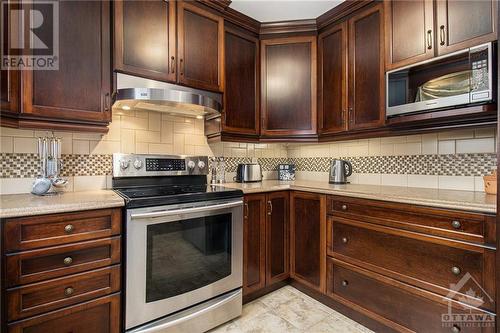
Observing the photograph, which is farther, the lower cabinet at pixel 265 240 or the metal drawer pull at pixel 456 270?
the lower cabinet at pixel 265 240

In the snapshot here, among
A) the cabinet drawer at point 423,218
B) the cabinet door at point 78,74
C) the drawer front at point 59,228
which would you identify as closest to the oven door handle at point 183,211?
the drawer front at point 59,228

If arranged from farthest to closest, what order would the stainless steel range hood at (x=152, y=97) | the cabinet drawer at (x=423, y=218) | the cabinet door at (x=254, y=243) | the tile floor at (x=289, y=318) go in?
the cabinet door at (x=254, y=243) < the tile floor at (x=289, y=318) < the stainless steel range hood at (x=152, y=97) < the cabinet drawer at (x=423, y=218)

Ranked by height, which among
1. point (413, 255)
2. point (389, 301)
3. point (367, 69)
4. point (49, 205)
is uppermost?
point (367, 69)

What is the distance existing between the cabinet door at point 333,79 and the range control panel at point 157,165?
47.5 inches

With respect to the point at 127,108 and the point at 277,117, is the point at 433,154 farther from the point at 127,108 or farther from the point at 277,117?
the point at 127,108

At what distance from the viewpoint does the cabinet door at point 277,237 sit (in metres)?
2.12

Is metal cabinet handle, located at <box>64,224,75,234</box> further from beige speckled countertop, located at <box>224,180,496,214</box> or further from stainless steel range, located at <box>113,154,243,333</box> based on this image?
beige speckled countertop, located at <box>224,180,496,214</box>

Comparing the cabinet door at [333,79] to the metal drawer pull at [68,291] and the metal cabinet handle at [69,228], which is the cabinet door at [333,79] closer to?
the metal cabinet handle at [69,228]

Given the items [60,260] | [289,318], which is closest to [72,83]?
[60,260]

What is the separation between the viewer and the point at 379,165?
2.25m

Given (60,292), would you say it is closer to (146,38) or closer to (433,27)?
(146,38)

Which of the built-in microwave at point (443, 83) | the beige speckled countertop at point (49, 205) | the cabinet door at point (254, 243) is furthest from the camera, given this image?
the cabinet door at point (254, 243)

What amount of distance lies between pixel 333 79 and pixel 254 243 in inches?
63.3

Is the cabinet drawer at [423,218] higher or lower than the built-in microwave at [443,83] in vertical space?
lower
